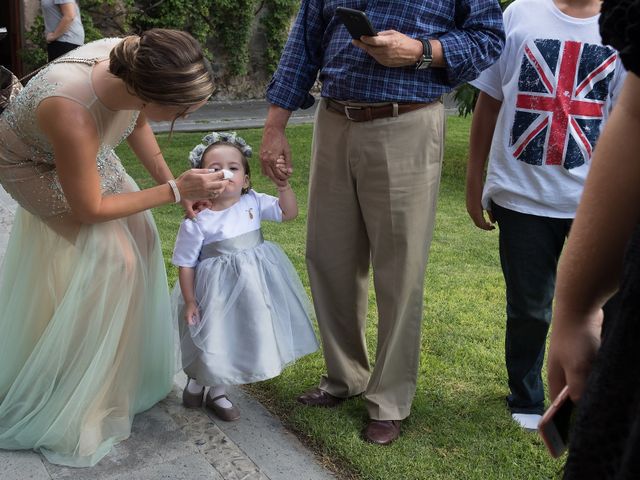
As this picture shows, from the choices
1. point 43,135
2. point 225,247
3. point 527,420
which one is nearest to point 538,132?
point 527,420

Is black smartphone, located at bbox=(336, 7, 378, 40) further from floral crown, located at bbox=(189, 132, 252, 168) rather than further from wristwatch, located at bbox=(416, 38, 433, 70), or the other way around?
floral crown, located at bbox=(189, 132, 252, 168)

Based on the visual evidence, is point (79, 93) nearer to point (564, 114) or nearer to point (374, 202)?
point (374, 202)

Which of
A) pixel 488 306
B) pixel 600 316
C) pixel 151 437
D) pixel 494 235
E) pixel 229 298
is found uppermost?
pixel 600 316

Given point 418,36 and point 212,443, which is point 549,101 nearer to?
point 418,36

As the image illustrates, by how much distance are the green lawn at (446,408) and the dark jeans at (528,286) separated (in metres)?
0.20

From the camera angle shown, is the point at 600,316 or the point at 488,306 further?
the point at 488,306

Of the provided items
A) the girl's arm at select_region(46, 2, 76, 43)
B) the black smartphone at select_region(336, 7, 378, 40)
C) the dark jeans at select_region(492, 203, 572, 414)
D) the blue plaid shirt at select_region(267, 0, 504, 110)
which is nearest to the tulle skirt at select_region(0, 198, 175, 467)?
the blue plaid shirt at select_region(267, 0, 504, 110)

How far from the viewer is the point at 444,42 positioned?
288 centimetres

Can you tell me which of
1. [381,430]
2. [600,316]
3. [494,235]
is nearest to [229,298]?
[381,430]

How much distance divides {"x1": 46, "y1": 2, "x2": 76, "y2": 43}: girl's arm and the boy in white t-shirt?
6956 millimetres

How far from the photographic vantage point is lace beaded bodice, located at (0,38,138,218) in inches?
110

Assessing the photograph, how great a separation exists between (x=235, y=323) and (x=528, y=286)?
117 centimetres

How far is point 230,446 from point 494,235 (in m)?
4.38

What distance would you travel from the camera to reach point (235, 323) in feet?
10.5
